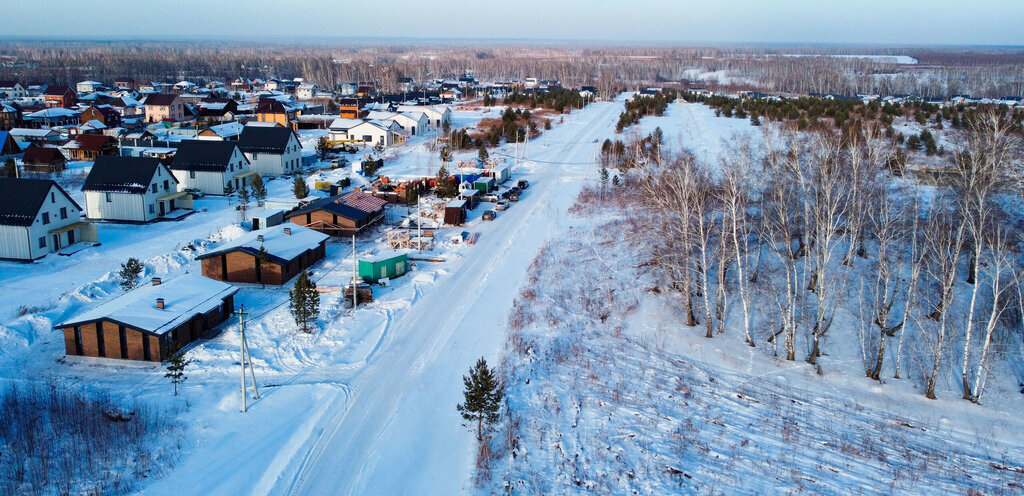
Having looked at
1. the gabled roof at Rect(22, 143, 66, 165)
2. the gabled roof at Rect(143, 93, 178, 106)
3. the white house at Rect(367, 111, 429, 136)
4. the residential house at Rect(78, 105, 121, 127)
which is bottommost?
the gabled roof at Rect(22, 143, 66, 165)

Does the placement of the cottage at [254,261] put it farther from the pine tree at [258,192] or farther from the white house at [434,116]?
the white house at [434,116]

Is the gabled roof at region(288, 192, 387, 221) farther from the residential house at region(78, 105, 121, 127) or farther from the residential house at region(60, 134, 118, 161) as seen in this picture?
the residential house at region(78, 105, 121, 127)

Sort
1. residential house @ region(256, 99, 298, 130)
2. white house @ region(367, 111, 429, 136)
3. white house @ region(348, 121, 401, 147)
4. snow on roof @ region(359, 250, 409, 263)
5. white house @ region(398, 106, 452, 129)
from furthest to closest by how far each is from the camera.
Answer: residential house @ region(256, 99, 298, 130), white house @ region(398, 106, 452, 129), white house @ region(367, 111, 429, 136), white house @ region(348, 121, 401, 147), snow on roof @ region(359, 250, 409, 263)

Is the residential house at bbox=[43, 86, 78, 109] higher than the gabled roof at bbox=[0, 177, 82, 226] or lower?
higher

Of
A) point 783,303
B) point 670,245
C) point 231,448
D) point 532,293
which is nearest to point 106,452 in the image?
point 231,448

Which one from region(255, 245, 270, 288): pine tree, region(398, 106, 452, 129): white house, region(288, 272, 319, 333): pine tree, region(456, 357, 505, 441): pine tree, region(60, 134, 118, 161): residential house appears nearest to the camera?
region(456, 357, 505, 441): pine tree

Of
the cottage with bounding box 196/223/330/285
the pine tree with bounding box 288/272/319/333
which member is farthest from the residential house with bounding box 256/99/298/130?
the pine tree with bounding box 288/272/319/333

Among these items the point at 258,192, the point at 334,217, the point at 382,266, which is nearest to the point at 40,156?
the point at 258,192
